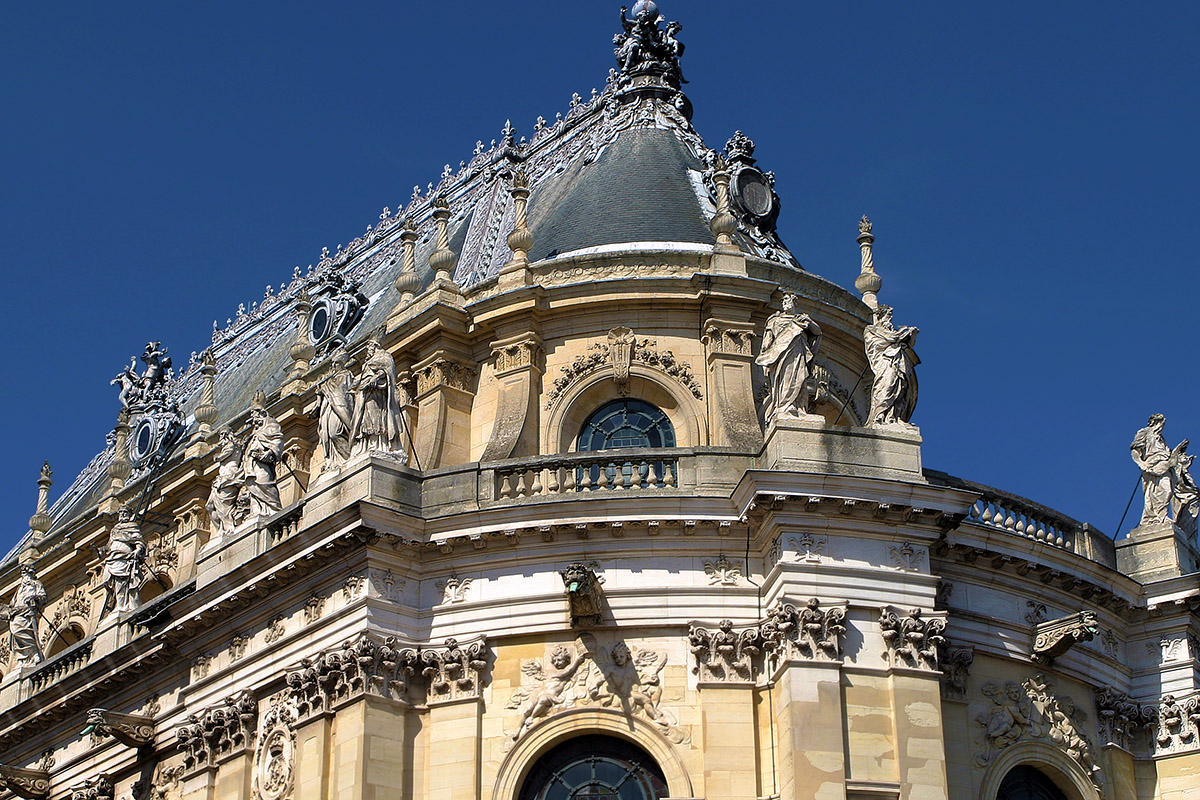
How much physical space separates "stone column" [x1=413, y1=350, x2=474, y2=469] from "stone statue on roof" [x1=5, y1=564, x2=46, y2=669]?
11.2 meters

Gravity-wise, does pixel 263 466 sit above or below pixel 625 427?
below

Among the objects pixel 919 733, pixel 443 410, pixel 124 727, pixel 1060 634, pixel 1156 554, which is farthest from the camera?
pixel 443 410

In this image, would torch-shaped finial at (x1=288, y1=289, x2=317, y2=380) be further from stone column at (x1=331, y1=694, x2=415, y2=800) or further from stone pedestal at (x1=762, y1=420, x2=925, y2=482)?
stone pedestal at (x1=762, y1=420, x2=925, y2=482)

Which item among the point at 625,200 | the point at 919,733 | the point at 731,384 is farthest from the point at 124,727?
the point at 919,733

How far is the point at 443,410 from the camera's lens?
107 ft

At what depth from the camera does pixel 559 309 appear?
32.8 metres

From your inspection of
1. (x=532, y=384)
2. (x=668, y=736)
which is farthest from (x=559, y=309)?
(x=668, y=736)

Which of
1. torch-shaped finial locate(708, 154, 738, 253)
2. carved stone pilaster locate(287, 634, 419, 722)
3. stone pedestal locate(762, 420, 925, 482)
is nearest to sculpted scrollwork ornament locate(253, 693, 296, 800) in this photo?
carved stone pilaster locate(287, 634, 419, 722)

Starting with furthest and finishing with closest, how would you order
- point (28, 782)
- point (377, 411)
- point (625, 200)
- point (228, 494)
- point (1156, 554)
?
point (625, 200) < point (28, 782) < point (228, 494) < point (1156, 554) < point (377, 411)

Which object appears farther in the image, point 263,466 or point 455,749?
point 263,466

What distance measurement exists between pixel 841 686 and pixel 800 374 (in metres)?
5.05

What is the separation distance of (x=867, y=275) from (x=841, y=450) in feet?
28.8

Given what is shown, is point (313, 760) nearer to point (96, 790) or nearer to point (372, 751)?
point (372, 751)

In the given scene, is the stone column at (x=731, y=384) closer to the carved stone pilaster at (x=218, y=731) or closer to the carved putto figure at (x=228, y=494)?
the carved putto figure at (x=228, y=494)
